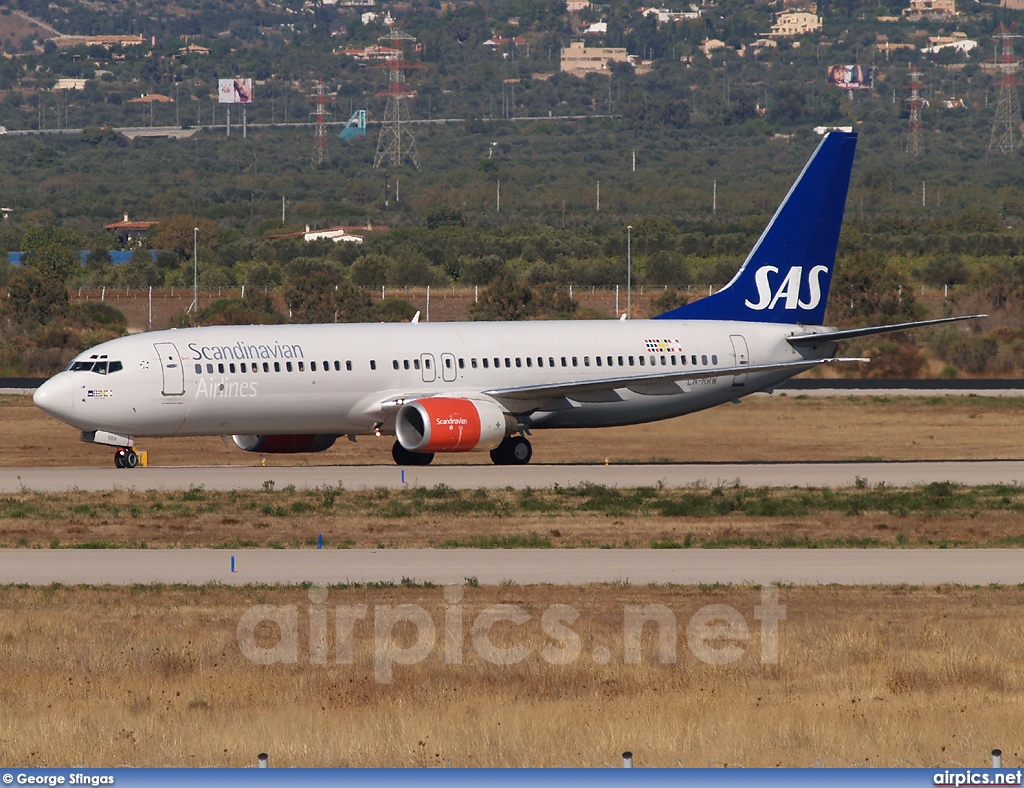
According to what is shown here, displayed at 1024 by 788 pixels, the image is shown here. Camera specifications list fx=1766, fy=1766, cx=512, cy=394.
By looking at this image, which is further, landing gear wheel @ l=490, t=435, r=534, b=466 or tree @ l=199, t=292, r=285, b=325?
tree @ l=199, t=292, r=285, b=325

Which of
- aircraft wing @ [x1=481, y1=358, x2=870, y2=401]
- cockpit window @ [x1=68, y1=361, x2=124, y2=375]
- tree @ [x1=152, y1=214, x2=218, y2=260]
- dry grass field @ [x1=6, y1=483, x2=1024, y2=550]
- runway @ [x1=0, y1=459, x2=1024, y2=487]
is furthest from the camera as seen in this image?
tree @ [x1=152, y1=214, x2=218, y2=260]

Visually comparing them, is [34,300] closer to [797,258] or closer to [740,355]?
[797,258]

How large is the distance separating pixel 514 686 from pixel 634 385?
2569 centimetres

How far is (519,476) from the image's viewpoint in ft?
131

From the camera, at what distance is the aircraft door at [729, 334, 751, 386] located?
154 ft

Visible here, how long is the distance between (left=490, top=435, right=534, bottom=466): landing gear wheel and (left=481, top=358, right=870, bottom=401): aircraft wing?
143cm

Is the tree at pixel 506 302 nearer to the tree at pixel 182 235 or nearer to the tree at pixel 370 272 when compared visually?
the tree at pixel 370 272

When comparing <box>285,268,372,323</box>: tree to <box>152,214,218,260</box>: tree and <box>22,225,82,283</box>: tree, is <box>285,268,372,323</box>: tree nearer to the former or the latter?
<box>22,225,82,283</box>: tree

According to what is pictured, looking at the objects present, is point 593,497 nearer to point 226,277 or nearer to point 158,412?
point 158,412

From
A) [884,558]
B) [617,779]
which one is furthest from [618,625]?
[617,779]

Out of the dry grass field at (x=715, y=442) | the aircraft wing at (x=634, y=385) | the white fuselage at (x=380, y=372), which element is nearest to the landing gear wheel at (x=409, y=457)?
the white fuselage at (x=380, y=372)

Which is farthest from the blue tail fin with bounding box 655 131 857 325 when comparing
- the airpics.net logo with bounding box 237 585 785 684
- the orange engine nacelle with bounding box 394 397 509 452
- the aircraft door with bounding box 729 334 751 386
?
the airpics.net logo with bounding box 237 585 785 684

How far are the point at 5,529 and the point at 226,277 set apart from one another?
90.7 m

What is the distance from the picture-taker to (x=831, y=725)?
16.8m
